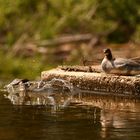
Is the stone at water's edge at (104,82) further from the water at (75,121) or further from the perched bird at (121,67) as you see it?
the water at (75,121)

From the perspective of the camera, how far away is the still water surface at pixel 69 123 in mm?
8289

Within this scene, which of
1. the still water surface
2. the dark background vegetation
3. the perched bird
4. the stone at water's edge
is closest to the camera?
the still water surface

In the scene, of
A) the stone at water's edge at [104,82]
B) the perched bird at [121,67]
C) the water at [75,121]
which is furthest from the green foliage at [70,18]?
the water at [75,121]

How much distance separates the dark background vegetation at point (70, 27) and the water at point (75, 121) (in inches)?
450

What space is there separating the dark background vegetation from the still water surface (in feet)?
39.0

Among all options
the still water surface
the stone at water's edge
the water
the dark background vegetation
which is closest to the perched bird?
the stone at water's edge

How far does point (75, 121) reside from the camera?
9430mm

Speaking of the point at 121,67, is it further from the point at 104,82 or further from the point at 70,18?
the point at 70,18

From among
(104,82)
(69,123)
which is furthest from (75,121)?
(104,82)

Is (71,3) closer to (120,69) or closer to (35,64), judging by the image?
(35,64)

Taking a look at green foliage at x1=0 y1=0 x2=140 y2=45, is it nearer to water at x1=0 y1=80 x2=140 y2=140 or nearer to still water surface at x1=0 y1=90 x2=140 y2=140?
water at x1=0 y1=80 x2=140 y2=140

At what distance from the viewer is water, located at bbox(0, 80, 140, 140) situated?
27.3ft

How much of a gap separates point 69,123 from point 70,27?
15.1m

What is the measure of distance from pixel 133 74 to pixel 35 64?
Answer: 5.90m
